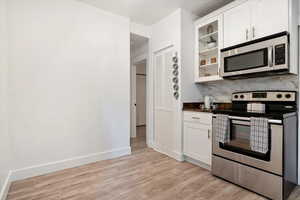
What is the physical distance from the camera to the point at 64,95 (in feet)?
8.32

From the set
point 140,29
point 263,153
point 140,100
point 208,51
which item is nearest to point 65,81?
point 140,29

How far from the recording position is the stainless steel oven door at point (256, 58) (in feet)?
6.15

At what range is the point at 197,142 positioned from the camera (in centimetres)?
260

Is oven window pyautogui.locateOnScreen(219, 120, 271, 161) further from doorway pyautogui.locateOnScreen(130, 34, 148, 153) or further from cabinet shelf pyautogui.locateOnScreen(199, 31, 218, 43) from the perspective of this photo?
doorway pyautogui.locateOnScreen(130, 34, 148, 153)

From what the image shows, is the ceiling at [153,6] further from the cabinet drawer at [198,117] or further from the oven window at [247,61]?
the cabinet drawer at [198,117]

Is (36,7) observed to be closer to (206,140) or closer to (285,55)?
(206,140)

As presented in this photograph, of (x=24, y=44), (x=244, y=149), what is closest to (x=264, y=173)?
(x=244, y=149)

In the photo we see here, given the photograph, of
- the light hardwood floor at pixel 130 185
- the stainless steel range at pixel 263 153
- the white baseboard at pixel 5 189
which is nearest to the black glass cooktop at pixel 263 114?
the stainless steel range at pixel 263 153

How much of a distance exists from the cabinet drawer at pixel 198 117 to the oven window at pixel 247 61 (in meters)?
0.75

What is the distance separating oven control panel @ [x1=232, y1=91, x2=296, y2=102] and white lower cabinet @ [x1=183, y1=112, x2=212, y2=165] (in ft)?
1.80

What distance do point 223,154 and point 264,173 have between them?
0.47 m

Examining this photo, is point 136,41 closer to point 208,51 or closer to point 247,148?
point 208,51

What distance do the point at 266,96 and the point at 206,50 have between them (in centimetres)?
123

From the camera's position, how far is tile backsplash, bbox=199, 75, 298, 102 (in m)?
2.12
